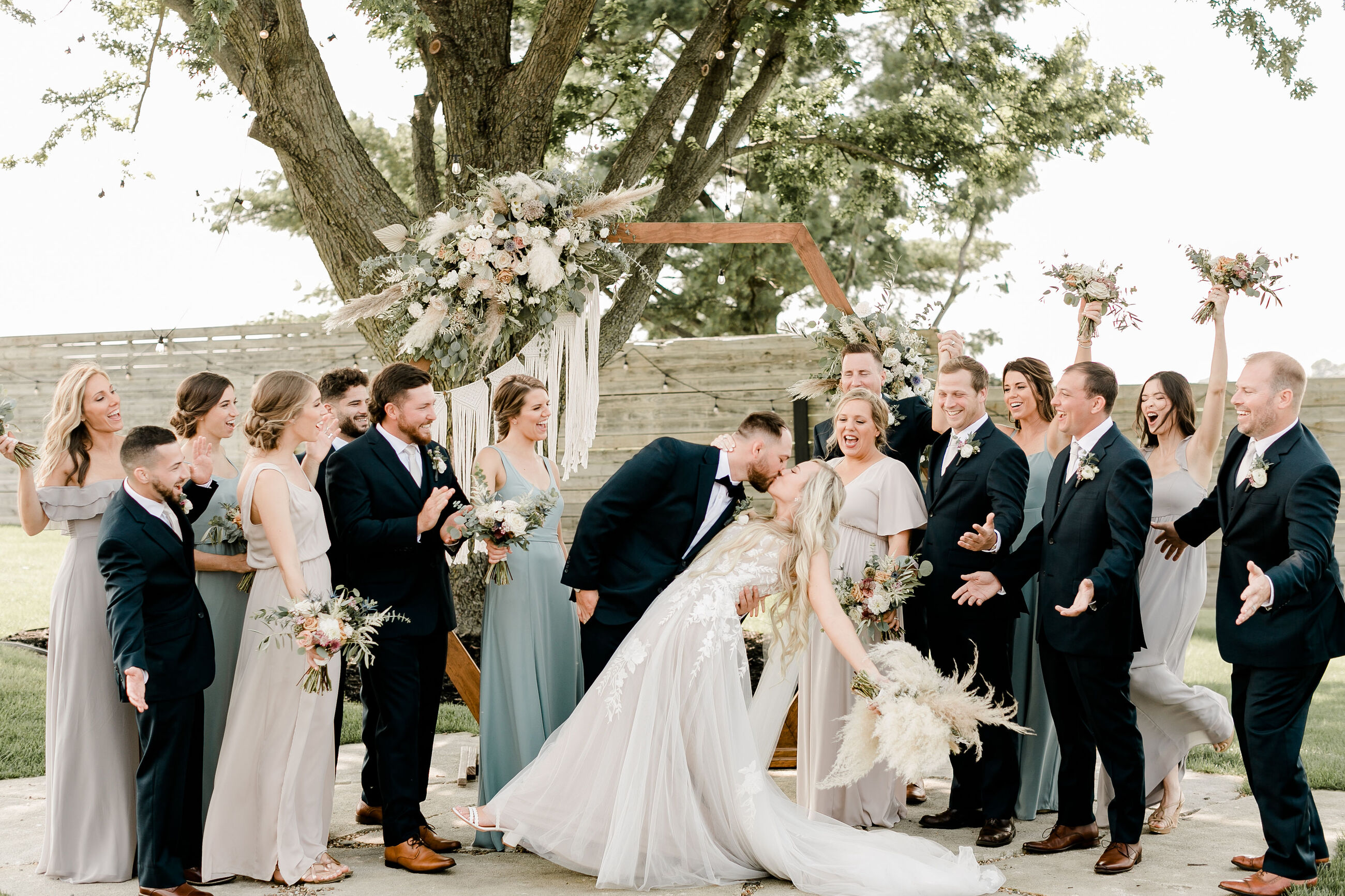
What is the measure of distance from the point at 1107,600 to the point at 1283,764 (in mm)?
815

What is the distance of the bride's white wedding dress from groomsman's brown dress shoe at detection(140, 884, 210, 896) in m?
1.08

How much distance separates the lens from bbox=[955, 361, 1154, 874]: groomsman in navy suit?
4.49m

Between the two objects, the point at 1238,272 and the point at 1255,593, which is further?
the point at 1238,272

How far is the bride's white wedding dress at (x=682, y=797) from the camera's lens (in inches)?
162

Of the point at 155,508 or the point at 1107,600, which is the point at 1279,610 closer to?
the point at 1107,600

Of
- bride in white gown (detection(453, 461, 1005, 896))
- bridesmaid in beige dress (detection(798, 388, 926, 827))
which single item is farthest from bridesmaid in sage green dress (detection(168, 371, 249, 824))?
bridesmaid in beige dress (detection(798, 388, 926, 827))

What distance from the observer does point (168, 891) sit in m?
4.05

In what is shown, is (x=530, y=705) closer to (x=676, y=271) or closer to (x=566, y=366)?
(x=566, y=366)

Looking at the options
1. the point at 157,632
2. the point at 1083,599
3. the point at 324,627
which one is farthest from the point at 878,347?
the point at 157,632

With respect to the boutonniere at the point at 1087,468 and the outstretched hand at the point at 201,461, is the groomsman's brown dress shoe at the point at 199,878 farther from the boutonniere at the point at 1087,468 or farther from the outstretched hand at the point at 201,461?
the boutonniere at the point at 1087,468

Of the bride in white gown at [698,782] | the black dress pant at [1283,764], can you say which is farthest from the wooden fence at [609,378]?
the black dress pant at [1283,764]

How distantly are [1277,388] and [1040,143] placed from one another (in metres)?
7.15

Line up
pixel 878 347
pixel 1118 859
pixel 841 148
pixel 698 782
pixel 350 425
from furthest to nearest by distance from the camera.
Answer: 1. pixel 841 148
2. pixel 878 347
3. pixel 350 425
4. pixel 1118 859
5. pixel 698 782

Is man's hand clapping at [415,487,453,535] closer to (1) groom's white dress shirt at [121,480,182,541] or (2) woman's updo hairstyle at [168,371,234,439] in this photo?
(1) groom's white dress shirt at [121,480,182,541]
